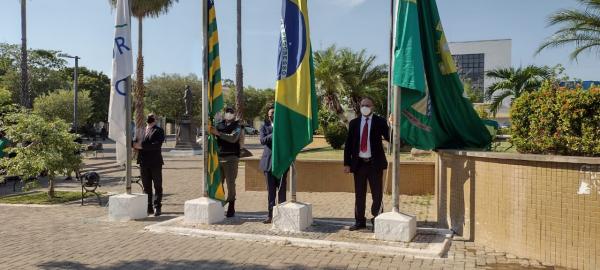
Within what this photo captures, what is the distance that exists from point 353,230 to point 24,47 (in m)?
17.3

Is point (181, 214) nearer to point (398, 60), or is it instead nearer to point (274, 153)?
point (274, 153)

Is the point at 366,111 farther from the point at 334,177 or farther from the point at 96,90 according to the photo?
the point at 96,90

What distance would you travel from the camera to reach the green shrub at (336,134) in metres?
19.7

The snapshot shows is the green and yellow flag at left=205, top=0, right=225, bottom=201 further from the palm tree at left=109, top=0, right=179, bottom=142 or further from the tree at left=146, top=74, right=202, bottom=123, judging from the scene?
the tree at left=146, top=74, right=202, bottom=123

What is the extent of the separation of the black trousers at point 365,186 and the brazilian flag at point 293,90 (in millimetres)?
895

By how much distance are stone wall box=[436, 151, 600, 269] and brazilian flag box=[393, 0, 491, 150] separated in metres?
0.58

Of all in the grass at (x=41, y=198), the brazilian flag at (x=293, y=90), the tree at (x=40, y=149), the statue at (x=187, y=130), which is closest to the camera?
the brazilian flag at (x=293, y=90)

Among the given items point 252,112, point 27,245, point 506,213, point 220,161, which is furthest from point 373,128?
point 252,112

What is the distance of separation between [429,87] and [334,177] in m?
4.78

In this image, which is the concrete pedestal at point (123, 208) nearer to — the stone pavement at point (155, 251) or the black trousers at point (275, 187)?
the stone pavement at point (155, 251)

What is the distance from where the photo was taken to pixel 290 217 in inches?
286

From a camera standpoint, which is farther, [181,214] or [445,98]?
[181,214]

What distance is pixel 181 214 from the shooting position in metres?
9.25

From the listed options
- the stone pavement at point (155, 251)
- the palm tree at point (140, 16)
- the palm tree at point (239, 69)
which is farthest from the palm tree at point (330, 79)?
the stone pavement at point (155, 251)
